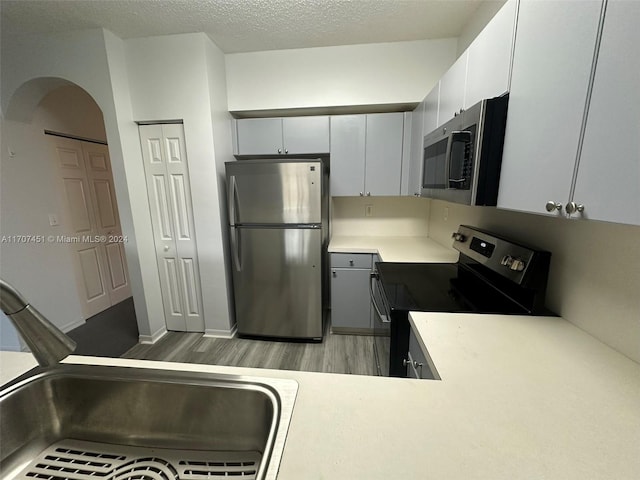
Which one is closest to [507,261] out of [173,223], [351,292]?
[351,292]

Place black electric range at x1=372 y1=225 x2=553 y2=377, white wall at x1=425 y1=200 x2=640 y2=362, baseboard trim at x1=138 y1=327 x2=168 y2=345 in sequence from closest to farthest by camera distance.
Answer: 1. white wall at x1=425 y1=200 x2=640 y2=362
2. black electric range at x1=372 y1=225 x2=553 y2=377
3. baseboard trim at x1=138 y1=327 x2=168 y2=345

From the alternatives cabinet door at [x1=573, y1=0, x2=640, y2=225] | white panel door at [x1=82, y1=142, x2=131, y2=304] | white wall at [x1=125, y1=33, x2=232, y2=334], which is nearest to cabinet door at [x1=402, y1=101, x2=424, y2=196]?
cabinet door at [x1=573, y1=0, x2=640, y2=225]

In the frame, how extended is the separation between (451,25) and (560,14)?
1.72 meters

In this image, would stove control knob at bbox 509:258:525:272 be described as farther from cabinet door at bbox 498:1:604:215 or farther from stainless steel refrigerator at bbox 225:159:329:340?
stainless steel refrigerator at bbox 225:159:329:340

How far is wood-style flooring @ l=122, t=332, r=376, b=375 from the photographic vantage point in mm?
2137

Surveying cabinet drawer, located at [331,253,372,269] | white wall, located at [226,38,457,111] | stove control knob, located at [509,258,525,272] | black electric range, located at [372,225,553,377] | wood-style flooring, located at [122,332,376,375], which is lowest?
wood-style flooring, located at [122,332,376,375]

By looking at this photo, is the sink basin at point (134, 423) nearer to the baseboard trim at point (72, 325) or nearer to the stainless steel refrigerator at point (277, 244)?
the stainless steel refrigerator at point (277, 244)

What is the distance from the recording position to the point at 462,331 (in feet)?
3.25

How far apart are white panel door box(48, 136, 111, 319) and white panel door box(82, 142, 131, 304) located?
6 centimetres

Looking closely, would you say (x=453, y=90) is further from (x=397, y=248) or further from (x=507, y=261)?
(x=397, y=248)

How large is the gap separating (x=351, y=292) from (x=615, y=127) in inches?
80.4

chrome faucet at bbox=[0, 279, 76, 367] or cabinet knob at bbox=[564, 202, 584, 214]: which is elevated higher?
cabinet knob at bbox=[564, 202, 584, 214]

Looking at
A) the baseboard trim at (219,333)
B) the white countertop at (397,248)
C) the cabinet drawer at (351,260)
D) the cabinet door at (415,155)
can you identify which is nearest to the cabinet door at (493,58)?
the cabinet door at (415,155)

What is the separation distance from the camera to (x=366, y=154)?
247 cm
